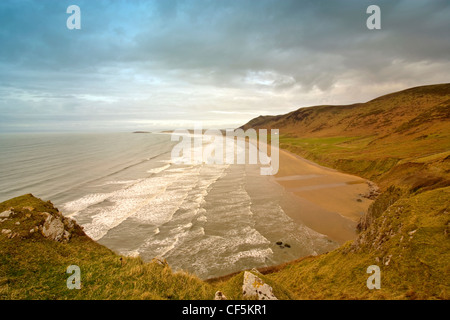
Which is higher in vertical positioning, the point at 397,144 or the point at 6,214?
the point at 397,144

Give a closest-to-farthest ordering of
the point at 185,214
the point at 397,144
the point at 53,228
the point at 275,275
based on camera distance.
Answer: the point at 53,228 → the point at 275,275 → the point at 185,214 → the point at 397,144

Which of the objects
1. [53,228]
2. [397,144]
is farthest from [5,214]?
[397,144]

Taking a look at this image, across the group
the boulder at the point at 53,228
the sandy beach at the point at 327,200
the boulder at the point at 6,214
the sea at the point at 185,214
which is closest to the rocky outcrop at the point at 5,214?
the boulder at the point at 6,214

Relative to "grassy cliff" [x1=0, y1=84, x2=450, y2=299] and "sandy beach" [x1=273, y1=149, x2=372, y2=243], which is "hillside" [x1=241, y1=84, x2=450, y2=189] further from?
"grassy cliff" [x1=0, y1=84, x2=450, y2=299]

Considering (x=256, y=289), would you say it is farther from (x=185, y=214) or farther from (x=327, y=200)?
(x=327, y=200)

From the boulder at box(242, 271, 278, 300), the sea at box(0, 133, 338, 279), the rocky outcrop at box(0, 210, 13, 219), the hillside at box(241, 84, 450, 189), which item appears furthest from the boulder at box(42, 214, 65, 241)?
A: the hillside at box(241, 84, 450, 189)
